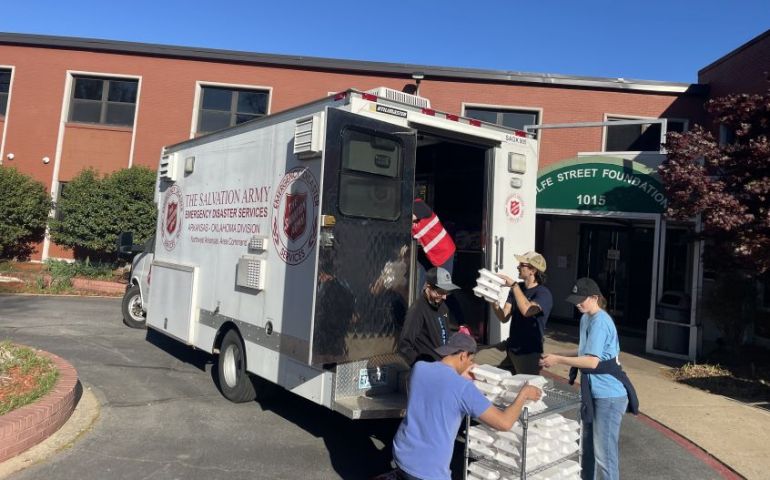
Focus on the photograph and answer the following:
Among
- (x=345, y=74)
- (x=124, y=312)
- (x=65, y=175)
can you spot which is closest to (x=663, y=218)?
(x=124, y=312)

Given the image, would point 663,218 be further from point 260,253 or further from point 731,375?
point 260,253

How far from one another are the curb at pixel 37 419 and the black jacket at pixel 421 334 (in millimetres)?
3105

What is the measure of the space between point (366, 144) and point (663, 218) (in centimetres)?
635

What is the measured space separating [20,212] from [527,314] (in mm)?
16860

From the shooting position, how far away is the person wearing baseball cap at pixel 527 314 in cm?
458

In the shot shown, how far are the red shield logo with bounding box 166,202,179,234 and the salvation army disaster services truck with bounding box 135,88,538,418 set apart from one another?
392mm

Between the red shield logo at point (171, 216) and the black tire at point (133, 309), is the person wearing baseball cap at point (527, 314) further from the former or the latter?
the black tire at point (133, 309)

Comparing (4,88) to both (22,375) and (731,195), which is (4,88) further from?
(731,195)

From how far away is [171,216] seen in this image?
736 centimetres

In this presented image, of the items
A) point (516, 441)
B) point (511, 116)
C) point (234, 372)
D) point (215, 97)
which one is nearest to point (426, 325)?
point (516, 441)

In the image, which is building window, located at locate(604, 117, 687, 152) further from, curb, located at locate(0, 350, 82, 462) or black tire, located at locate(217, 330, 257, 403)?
curb, located at locate(0, 350, 82, 462)

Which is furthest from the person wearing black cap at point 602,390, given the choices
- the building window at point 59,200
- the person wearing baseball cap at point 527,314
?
the building window at point 59,200

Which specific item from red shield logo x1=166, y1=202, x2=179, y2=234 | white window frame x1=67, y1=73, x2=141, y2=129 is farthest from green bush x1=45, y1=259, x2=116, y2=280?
red shield logo x1=166, y1=202, x2=179, y2=234

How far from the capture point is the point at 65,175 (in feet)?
59.1
